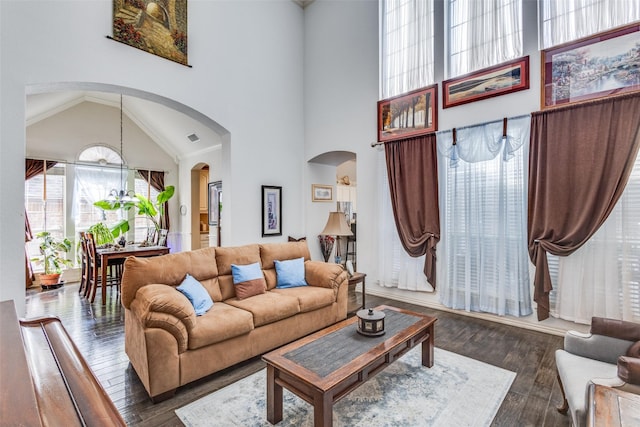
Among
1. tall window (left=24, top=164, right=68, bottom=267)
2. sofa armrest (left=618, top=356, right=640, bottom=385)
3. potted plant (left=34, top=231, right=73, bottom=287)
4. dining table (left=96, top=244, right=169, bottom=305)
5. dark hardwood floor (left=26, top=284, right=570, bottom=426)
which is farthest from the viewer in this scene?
tall window (left=24, top=164, right=68, bottom=267)

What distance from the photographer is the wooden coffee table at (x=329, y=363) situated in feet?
5.64

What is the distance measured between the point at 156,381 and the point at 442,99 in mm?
4598

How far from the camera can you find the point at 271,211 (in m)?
5.60

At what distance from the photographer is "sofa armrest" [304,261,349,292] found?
12.0 feet

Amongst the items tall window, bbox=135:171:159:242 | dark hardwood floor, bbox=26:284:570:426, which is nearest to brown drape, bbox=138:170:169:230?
tall window, bbox=135:171:159:242

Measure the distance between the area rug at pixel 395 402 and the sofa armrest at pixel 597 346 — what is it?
623 millimetres

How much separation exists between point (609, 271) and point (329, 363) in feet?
10.4

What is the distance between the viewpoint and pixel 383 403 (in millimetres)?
2215

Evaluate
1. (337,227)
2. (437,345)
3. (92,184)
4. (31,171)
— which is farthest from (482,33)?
(31,171)

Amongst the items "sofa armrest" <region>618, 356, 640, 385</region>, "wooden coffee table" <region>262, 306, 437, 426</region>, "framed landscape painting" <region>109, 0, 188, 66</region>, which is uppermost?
"framed landscape painting" <region>109, 0, 188, 66</region>

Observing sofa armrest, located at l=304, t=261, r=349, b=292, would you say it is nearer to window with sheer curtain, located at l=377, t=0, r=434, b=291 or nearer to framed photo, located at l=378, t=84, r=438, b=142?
window with sheer curtain, located at l=377, t=0, r=434, b=291

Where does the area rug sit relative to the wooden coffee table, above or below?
below

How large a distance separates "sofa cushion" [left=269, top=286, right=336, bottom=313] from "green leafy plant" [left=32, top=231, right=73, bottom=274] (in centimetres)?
505

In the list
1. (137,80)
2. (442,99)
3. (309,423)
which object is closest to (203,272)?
(309,423)
